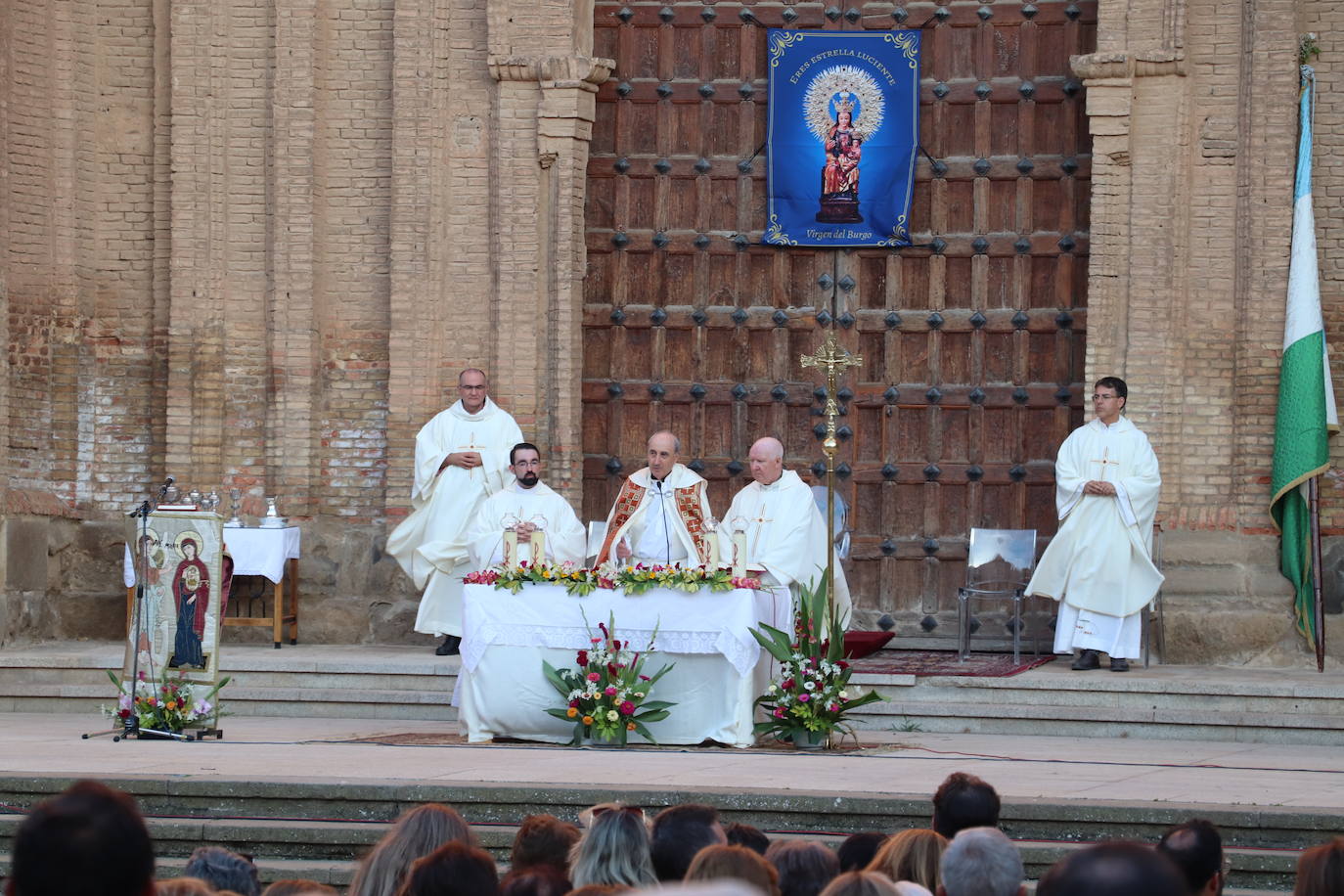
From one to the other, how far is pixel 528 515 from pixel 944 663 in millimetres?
2882

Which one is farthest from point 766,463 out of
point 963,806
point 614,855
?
point 614,855

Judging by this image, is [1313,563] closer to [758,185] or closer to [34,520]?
[758,185]

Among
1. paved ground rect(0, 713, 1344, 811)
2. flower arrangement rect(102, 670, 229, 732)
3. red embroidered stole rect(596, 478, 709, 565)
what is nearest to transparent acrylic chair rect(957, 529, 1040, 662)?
paved ground rect(0, 713, 1344, 811)

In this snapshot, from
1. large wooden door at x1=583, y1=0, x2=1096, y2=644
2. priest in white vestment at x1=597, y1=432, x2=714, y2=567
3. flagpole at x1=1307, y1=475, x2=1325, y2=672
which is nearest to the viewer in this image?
priest in white vestment at x1=597, y1=432, x2=714, y2=567

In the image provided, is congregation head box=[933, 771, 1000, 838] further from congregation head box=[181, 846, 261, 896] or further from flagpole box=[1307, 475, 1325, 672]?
flagpole box=[1307, 475, 1325, 672]

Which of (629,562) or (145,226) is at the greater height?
(145,226)

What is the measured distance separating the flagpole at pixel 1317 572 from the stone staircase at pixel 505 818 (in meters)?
5.17

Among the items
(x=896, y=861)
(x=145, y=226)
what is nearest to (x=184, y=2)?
(x=145, y=226)

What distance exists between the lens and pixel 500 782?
841cm

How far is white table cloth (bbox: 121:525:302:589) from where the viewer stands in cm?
1373

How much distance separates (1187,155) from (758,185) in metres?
3.10

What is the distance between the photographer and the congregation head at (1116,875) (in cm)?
264

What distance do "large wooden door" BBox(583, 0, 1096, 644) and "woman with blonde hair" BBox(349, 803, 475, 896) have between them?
398 inches

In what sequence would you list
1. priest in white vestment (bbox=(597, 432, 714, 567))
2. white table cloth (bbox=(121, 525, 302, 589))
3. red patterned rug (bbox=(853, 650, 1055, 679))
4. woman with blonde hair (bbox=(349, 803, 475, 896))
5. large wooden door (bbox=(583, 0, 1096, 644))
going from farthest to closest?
large wooden door (bbox=(583, 0, 1096, 644)) → white table cloth (bbox=(121, 525, 302, 589)) → red patterned rug (bbox=(853, 650, 1055, 679)) → priest in white vestment (bbox=(597, 432, 714, 567)) → woman with blonde hair (bbox=(349, 803, 475, 896))
